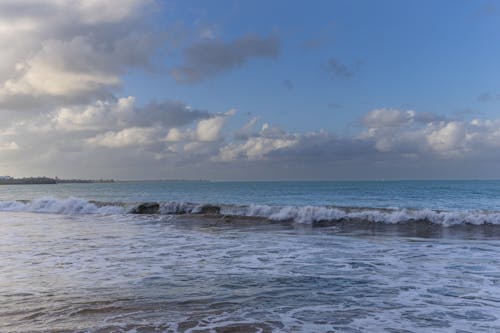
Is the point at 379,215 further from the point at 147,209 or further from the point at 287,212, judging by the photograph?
the point at 147,209

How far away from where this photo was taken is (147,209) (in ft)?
99.7

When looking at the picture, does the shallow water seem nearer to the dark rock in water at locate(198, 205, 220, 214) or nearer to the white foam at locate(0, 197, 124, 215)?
the dark rock in water at locate(198, 205, 220, 214)

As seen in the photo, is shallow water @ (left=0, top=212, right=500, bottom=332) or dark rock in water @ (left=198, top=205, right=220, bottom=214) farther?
dark rock in water @ (left=198, top=205, right=220, bottom=214)

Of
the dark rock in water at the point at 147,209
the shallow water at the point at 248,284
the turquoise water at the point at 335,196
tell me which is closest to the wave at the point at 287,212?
the dark rock in water at the point at 147,209

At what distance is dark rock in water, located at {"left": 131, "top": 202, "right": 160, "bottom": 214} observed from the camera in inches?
1177

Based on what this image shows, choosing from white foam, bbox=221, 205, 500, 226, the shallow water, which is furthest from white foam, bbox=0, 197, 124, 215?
the shallow water

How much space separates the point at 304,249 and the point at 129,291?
669 cm

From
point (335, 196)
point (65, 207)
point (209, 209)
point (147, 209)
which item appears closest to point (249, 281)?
point (209, 209)

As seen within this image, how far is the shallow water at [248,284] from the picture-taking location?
20.0ft

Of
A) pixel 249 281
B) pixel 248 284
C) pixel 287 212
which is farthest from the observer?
pixel 287 212

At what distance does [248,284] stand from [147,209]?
23.2m

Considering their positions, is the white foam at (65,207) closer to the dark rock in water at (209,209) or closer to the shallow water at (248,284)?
the dark rock in water at (209,209)

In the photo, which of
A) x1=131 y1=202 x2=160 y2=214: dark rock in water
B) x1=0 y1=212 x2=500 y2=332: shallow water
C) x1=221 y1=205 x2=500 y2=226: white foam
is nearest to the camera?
x1=0 y1=212 x2=500 y2=332: shallow water

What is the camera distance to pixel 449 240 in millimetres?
15656
